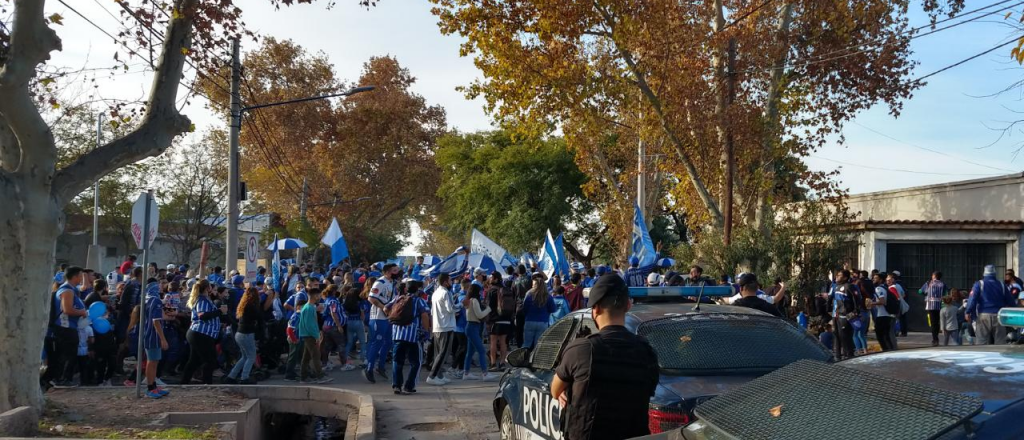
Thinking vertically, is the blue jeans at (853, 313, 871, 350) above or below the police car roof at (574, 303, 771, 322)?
below

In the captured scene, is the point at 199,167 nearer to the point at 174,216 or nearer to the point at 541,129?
the point at 174,216

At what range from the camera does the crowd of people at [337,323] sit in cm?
1227

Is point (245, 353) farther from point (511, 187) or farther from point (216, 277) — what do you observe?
point (511, 187)

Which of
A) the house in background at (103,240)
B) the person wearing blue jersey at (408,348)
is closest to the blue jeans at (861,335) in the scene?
the person wearing blue jersey at (408,348)

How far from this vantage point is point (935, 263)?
2361cm

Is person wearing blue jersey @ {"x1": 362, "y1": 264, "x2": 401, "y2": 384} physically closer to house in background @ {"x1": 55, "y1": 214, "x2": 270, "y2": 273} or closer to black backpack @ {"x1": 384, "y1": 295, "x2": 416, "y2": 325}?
black backpack @ {"x1": 384, "y1": 295, "x2": 416, "y2": 325}

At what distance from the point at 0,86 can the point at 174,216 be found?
43.5 meters

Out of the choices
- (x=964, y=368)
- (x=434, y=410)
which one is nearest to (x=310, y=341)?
(x=434, y=410)

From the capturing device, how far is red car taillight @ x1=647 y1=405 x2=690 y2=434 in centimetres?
512

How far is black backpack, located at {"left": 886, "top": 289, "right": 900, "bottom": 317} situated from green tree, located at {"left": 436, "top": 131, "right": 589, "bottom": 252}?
28375 millimetres

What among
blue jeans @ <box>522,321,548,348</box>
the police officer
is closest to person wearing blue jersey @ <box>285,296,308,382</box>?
blue jeans @ <box>522,321,548,348</box>

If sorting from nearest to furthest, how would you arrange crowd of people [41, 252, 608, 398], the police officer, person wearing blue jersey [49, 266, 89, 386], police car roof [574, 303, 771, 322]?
the police officer < police car roof [574, 303, 771, 322] < person wearing blue jersey [49, 266, 89, 386] < crowd of people [41, 252, 608, 398]

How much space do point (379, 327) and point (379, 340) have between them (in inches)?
13.9

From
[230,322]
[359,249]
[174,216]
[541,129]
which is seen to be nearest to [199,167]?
[174,216]
